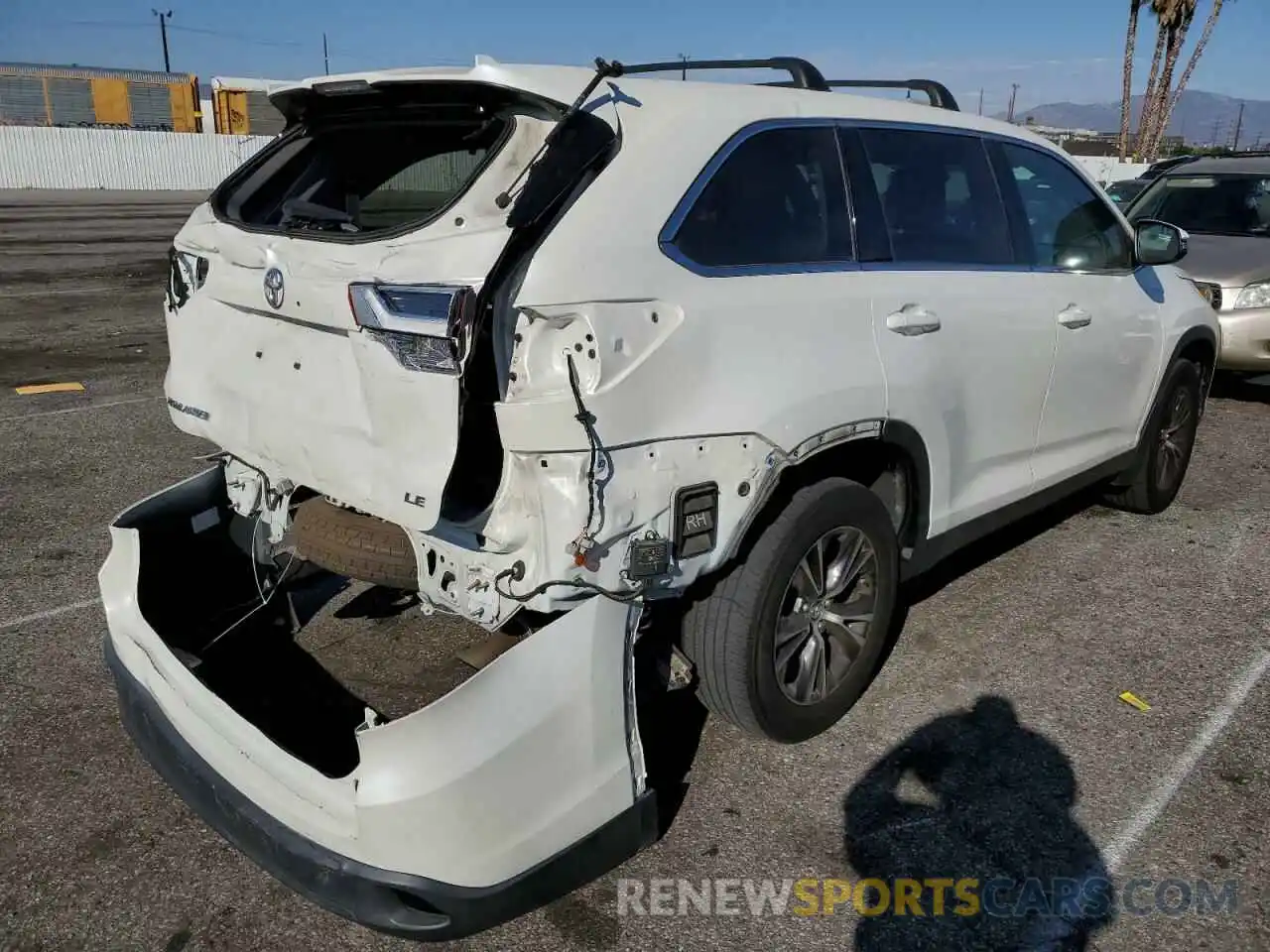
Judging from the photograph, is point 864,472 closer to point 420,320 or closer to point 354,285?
point 420,320

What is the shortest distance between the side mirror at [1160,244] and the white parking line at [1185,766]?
1778 millimetres

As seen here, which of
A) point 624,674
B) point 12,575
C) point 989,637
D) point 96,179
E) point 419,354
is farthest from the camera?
point 96,179

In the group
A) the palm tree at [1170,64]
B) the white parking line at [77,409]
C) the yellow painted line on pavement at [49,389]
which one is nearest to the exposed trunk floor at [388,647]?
the white parking line at [77,409]

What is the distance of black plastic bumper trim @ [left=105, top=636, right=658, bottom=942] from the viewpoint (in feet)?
7.75

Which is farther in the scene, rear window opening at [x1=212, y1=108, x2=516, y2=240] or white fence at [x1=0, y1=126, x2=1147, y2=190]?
white fence at [x1=0, y1=126, x2=1147, y2=190]

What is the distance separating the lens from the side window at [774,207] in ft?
9.18

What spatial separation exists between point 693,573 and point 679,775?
0.83 meters

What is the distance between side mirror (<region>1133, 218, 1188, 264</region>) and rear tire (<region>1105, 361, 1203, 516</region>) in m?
0.64

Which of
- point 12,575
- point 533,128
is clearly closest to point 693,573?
point 533,128

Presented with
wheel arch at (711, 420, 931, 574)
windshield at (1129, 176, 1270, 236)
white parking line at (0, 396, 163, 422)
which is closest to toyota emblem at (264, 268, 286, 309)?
wheel arch at (711, 420, 931, 574)

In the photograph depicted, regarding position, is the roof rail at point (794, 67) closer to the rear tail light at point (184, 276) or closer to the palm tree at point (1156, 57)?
the rear tail light at point (184, 276)

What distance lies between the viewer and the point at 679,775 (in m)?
3.22

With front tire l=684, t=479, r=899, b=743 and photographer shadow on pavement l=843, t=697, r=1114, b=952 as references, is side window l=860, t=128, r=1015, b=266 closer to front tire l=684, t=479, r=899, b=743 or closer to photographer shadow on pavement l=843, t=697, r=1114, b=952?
front tire l=684, t=479, r=899, b=743

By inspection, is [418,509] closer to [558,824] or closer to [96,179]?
[558,824]
